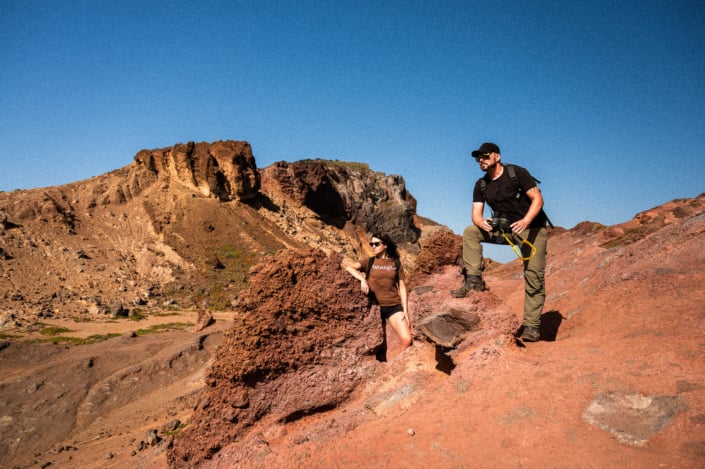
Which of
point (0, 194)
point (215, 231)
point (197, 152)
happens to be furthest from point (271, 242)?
point (0, 194)

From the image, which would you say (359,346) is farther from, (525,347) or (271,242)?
(271,242)

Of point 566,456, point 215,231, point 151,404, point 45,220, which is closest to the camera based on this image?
point 566,456

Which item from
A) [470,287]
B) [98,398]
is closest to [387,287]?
[470,287]

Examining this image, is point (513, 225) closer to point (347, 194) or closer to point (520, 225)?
point (520, 225)

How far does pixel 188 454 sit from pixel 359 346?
1.76 meters

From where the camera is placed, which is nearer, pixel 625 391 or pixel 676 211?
pixel 625 391

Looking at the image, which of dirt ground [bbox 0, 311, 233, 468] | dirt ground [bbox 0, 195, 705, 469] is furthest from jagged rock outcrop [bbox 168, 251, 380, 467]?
dirt ground [bbox 0, 311, 233, 468]

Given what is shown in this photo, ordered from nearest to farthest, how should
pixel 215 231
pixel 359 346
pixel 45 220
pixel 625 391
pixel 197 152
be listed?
1. pixel 625 391
2. pixel 359 346
3. pixel 45 220
4. pixel 215 231
5. pixel 197 152

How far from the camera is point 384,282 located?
4.11 meters

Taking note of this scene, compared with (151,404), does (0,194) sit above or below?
above

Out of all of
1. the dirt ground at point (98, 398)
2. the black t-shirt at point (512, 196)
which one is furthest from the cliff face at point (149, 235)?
the black t-shirt at point (512, 196)

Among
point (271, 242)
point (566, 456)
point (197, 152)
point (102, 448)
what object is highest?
point (197, 152)

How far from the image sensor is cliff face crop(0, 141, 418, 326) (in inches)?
809

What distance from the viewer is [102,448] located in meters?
6.38
